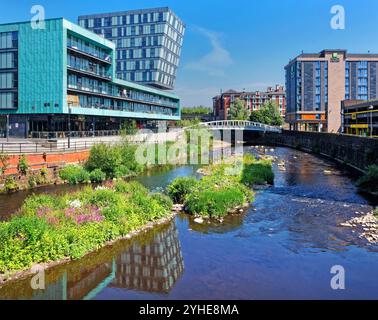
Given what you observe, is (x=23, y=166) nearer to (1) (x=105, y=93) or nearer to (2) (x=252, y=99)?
(1) (x=105, y=93)

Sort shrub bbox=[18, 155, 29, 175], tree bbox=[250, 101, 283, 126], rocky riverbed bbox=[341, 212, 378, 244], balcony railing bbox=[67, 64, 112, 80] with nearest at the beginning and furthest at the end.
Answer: rocky riverbed bbox=[341, 212, 378, 244] < shrub bbox=[18, 155, 29, 175] < balcony railing bbox=[67, 64, 112, 80] < tree bbox=[250, 101, 283, 126]

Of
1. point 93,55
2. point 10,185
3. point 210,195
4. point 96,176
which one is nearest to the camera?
point 210,195

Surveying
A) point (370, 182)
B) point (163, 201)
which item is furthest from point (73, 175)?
point (370, 182)

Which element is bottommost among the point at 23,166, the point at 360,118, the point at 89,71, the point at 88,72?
the point at 23,166

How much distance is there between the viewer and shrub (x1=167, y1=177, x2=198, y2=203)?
2769 centimetres

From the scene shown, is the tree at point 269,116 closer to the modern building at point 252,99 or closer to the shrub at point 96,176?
the modern building at point 252,99

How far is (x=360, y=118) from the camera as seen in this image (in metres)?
88.8

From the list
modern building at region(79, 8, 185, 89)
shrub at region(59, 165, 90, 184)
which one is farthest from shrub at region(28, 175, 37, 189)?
modern building at region(79, 8, 185, 89)

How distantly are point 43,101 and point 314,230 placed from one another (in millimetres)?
42096

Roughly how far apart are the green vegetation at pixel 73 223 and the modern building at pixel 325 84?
4118 inches

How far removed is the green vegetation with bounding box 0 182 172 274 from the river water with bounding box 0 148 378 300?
723 millimetres

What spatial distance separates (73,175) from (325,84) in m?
108

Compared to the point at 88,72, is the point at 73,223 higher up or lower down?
lower down

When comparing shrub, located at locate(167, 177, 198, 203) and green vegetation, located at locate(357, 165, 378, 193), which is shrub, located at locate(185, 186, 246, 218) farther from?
green vegetation, located at locate(357, 165, 378, 193)
